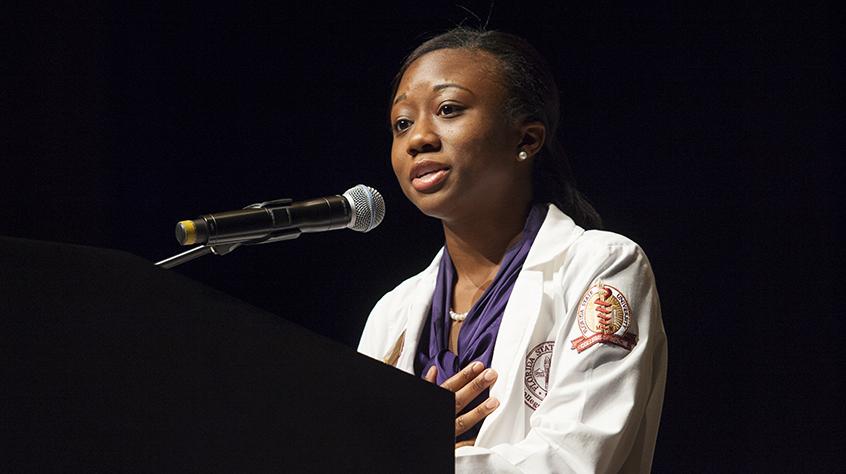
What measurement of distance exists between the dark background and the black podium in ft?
5.22

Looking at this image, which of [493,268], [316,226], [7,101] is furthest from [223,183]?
Answer: [316,226]

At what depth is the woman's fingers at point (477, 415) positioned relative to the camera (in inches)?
73.5

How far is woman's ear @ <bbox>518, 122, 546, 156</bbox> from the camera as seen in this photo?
220 centimetres

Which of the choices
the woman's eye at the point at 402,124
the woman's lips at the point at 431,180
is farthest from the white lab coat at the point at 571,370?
the woman's eye at the point at 402,124

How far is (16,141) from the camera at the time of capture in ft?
8.98

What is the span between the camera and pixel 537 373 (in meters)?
1.90

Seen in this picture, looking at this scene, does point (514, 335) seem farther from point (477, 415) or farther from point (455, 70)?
point (455, 70)

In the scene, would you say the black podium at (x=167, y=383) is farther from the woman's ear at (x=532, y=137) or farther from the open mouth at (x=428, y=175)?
the woman's ear at (x=532, y=137)

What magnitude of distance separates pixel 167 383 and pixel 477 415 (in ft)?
3.18

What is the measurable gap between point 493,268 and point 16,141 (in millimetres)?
1275

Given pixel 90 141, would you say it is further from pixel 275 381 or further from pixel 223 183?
pixel 275 381

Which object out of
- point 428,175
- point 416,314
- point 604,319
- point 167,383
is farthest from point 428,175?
point 167,383

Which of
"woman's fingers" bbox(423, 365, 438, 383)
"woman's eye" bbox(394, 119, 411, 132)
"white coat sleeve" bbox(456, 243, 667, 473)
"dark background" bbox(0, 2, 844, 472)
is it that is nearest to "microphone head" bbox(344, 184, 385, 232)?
"white coat sleeve" bbox(456, 243, 667, 473)

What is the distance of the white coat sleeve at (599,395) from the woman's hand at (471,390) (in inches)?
3.1
